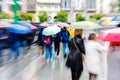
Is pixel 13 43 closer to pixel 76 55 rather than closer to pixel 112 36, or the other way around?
pixel 76 55

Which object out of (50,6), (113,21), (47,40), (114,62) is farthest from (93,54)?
(50,6)

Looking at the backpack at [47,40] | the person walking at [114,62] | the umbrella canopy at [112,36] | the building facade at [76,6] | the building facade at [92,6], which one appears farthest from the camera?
the building facade at [92,6]

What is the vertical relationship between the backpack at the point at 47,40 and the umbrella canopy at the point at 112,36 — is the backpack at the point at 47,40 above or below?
below

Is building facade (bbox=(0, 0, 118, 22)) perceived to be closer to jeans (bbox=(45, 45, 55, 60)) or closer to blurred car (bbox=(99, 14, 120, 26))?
blurred car (bbox=(99, 14, 120, 26))

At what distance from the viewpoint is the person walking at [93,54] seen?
25.5 ft

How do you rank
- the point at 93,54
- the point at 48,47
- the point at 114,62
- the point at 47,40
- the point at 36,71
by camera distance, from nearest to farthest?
the point at 114,62, the point at 93,54, the point at 36,71, the point at 47,40, the point at 48,47

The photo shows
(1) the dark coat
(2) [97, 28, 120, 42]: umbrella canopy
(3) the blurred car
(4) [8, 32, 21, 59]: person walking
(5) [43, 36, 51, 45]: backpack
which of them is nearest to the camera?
(2) [97, 28, 120, 42]: umbrella canopy

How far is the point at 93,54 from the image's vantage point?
25.6 feet

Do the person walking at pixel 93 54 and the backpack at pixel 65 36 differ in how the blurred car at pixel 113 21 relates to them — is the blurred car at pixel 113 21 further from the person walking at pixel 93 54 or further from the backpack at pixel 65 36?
the person walking at pixel 93 54

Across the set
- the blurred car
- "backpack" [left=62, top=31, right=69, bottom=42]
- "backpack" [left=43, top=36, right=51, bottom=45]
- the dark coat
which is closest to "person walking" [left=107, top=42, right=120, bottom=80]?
the dark coat

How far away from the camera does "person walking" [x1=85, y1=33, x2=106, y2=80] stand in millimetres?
7781

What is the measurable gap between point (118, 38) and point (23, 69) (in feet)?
23.6

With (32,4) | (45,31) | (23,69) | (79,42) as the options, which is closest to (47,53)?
(45,31)

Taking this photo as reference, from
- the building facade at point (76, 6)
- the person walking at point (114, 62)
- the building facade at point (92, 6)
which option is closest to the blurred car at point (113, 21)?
the person walking at point (114, 62)
